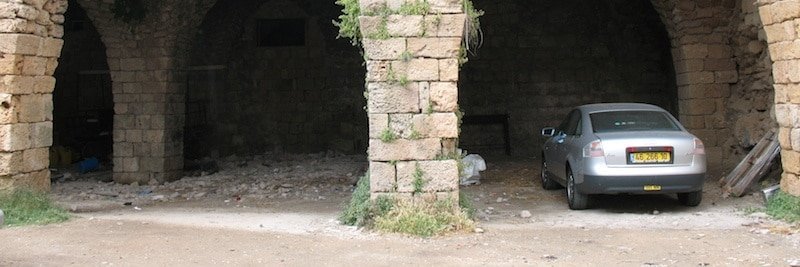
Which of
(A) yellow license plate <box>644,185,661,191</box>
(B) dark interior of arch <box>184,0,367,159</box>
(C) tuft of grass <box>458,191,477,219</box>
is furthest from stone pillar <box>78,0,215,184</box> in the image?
(A) yellow license plate <box>644,185,661,191</box>

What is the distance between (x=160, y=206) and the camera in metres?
10.2

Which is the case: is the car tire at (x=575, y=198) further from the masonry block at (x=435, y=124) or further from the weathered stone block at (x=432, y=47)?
the weathered stone block at (x=432, y=47)

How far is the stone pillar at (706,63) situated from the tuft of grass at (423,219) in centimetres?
627

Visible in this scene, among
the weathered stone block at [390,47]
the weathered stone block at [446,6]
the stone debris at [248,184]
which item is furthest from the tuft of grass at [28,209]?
the weathered stone block at [446,6]

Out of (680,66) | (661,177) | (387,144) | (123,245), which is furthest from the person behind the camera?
(680,66)

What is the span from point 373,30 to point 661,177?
3.68 meters

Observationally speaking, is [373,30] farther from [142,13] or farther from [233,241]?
[142,13]

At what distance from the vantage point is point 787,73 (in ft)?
25.8

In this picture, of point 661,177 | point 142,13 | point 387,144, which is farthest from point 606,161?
point 142,13

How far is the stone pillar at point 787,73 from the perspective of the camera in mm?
7645

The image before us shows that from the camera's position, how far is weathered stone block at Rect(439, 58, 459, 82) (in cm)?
728

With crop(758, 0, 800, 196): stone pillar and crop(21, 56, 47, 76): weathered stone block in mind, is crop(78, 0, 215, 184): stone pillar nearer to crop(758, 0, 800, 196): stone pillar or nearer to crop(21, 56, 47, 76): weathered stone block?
crop(21, 56, 47, 76): weathered stone block

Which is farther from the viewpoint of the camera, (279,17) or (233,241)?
(279,17)

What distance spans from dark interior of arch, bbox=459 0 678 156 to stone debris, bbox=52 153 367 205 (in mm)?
3130
